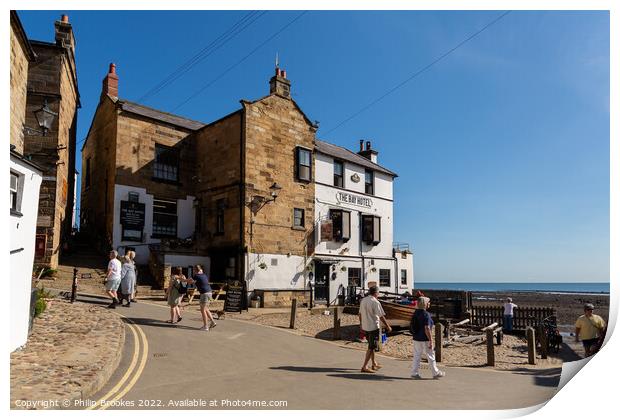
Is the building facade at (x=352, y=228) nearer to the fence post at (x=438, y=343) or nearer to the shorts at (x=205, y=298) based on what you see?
the shorts at (x=205, y=298)

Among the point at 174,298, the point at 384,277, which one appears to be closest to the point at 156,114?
the point at 174,298

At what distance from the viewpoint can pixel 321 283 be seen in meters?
25.5

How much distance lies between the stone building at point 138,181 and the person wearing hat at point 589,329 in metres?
16.8

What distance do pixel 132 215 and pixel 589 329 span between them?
20552 millimetres

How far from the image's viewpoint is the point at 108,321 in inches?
463

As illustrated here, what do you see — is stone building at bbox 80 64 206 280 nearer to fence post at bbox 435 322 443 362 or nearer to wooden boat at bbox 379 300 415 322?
wooden boat at bbox 379 300 415 322

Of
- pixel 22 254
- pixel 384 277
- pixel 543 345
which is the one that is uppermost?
pixel 22 254

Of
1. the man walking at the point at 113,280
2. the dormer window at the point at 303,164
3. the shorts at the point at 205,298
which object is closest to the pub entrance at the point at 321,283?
the dormer window at the point at 303,164

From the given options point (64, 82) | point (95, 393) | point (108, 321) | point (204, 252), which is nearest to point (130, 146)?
point (64, 82)

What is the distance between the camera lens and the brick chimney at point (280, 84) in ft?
80.2

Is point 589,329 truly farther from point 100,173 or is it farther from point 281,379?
point 100,173
